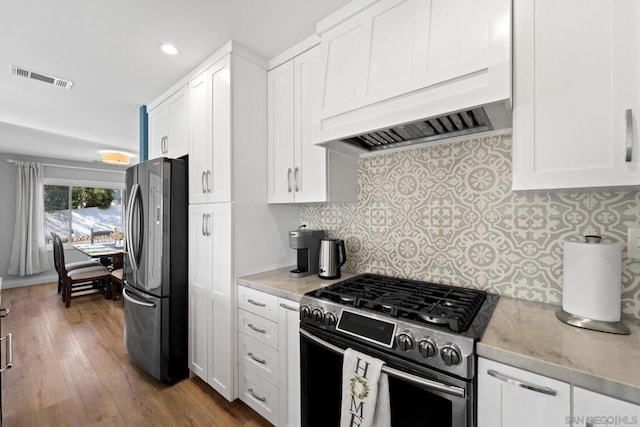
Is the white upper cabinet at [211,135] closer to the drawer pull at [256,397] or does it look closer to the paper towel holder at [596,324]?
the drawer pull at [256,397]

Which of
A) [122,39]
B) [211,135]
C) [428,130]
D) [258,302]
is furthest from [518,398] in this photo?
[122,39]

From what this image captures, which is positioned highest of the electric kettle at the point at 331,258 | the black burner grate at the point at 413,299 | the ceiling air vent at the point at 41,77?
the ceiling air vent at the point at 41,77

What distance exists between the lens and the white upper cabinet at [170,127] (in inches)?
92.6

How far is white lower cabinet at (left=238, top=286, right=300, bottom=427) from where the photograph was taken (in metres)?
1.54

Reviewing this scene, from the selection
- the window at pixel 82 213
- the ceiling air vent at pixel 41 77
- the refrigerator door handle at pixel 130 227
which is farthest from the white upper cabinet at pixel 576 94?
the window at pixel 82 213

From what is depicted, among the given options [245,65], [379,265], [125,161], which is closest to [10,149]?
[125,161]

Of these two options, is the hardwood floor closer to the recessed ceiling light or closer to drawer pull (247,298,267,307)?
drawer pull (247,298,267,307)

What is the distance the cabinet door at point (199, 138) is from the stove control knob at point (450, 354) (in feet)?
5.90

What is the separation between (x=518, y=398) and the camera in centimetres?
88

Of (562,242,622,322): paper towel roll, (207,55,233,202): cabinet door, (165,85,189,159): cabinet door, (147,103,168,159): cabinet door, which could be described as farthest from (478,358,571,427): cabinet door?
(147,103,168,159): cabinet door

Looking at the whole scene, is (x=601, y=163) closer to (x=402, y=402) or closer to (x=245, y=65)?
(x=402, y=402)

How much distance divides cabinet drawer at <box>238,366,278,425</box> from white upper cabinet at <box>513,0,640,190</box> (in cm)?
171

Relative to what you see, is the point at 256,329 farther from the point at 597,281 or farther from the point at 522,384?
the point at 597,281

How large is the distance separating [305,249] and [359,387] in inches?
40.5
